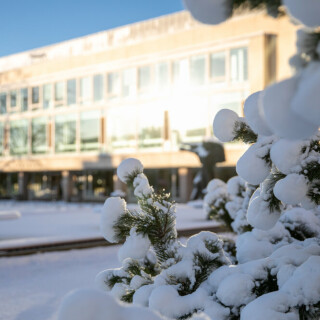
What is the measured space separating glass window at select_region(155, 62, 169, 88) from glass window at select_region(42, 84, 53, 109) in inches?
385

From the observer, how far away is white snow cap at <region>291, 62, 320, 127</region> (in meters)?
0.71

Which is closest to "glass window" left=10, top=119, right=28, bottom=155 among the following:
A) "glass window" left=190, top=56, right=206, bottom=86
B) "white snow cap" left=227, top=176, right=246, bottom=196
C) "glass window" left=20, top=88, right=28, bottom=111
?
"glass window" left=20, top=88, right=28, bottom=111

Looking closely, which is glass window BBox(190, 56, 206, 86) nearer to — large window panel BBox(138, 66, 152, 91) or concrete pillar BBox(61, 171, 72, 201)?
large window panel BBox(138, 66, 152, 91)

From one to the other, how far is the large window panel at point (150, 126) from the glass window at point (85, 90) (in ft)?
16.0

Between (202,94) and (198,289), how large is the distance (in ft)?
84.3

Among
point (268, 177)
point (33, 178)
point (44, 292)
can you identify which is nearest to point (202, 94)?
point (33, 178)

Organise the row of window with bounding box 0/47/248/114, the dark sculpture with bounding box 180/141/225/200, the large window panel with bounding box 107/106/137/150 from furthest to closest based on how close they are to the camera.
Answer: the large window panel with bounding box 107/106/137/150
the row of window with bounding box 0/47/248/114
the dark sculpture with bounding box 180/141/225/200

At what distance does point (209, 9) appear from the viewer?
858 millimetres

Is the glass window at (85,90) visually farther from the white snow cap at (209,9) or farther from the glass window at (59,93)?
the white snow cap at (209,9)

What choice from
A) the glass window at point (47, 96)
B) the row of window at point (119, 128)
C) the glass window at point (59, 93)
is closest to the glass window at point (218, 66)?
the row of window at point (119, 128)

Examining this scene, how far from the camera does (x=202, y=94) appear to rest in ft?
88.5

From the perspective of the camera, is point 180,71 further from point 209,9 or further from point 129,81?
point 209,9

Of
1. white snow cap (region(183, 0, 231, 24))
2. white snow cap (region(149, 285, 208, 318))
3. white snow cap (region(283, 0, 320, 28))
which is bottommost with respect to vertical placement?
white snow cap (region(149, 285, 208, 318))

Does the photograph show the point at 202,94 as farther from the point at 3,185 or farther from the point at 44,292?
the point at 44,292
